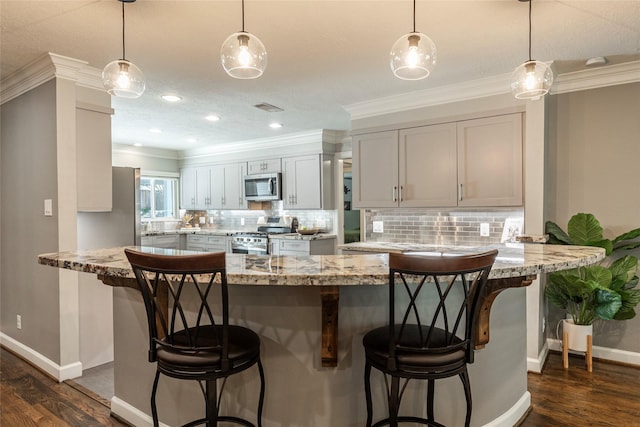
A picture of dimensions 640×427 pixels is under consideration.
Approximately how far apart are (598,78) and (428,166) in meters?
1.54

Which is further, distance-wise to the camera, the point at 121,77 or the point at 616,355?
the point at 616,355

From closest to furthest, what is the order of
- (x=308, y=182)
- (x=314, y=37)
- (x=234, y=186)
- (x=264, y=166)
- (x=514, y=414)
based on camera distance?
(x=514, y=414), (x=314, y=37), (x=308, y=182), (x=264, y=166), (x=234, y=186)

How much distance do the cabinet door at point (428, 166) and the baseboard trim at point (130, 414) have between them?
280 cm

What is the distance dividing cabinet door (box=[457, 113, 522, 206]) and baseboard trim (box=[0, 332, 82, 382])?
3483 mm

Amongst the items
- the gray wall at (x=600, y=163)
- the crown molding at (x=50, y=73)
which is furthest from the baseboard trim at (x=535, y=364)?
the crown molding at (x=50, y=73)

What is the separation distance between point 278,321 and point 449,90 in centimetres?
282

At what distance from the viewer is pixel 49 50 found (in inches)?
106

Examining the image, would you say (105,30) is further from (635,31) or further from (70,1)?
(635,31)

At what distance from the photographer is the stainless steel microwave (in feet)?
19.6

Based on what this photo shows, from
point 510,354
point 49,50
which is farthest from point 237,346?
point 49,50

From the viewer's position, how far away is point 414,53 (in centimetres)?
168

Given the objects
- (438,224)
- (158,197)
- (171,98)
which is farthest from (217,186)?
(438,224)

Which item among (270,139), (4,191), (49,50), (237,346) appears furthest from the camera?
(270,139)

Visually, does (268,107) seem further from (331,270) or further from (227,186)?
(331,270)
